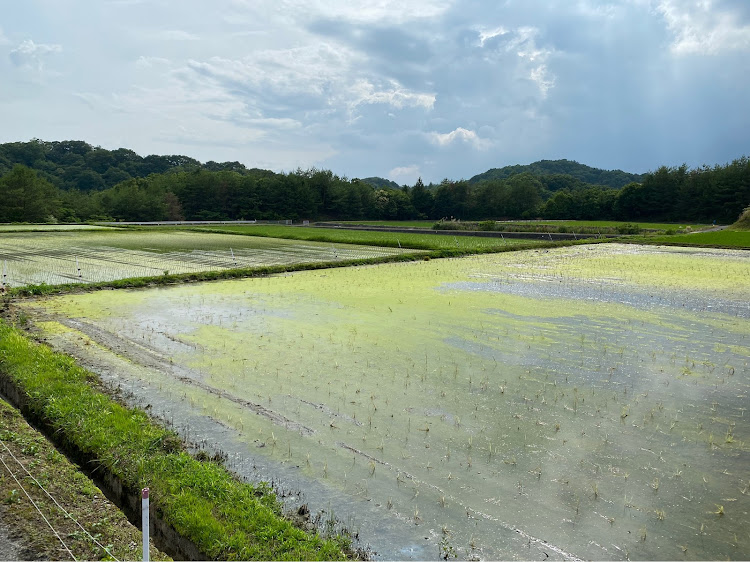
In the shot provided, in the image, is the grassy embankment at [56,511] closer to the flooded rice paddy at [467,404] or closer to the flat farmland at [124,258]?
the flooded rice paddy at [467,404]

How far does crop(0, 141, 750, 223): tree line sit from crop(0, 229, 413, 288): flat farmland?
29.6 meters

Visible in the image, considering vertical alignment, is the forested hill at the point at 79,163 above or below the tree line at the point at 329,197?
above

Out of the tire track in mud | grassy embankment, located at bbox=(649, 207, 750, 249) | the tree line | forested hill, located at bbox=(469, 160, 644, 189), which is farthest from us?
forested hill, located at bbox=(469, 160, 644, 189)

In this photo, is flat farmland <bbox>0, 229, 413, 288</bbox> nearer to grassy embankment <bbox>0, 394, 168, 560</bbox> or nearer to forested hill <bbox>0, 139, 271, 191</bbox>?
grassy embankment <bbox>0, 394, 168, 560</bbox>

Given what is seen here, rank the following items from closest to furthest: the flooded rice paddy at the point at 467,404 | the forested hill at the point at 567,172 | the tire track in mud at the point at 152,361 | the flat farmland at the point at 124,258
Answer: the flooded rice paddy at the point at 467,404
the tire track in mud at the point at 152,361
the flat farmland at the point at 124,258
the forested hill at the point at 567,172

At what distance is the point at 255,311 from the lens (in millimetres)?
10344

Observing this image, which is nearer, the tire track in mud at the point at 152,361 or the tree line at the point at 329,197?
the tire track in mud at the point at 152,361

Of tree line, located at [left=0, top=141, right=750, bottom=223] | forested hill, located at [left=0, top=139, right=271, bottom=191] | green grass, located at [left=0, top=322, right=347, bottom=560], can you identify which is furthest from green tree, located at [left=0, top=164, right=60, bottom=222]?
green grass, located at [left=0, top=322, right=347, bottom=560]

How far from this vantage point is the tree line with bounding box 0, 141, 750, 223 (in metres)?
48.9

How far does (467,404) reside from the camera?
5605 mm

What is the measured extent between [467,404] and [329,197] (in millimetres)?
65074

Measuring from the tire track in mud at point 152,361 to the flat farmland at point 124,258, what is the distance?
5.56 metres

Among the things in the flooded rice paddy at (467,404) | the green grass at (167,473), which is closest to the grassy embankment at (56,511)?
the green grass at (167,473)

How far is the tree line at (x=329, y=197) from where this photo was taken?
48.9 meters
